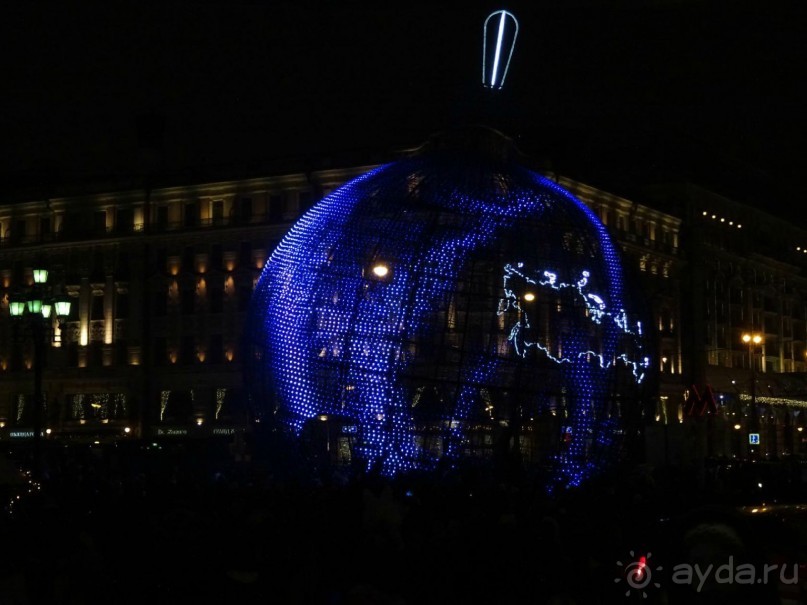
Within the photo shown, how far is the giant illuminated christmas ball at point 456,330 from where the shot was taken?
19016 mm

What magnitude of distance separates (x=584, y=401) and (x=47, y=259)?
2128 inches

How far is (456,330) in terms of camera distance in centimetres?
1925

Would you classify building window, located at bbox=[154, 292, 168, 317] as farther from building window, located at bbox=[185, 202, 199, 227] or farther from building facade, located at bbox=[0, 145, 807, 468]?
building window, located at bbox=[185, 202, 199, 227]

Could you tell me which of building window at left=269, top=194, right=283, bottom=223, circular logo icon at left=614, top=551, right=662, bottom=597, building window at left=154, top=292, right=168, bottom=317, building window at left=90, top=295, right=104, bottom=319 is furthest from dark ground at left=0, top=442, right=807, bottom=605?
building window at left=90, top=295, right=104, bottom=319

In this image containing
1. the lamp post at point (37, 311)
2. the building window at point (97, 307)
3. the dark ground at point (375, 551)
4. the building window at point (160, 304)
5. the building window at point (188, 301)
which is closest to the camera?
the dark ground at point (375, 551)

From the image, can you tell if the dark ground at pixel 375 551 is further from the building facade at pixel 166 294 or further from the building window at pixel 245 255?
the building window at pixel 245 255

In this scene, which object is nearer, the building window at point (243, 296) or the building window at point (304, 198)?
the building window at point (304, 198)

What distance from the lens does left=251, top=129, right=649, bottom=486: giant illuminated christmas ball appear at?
19.0 metres

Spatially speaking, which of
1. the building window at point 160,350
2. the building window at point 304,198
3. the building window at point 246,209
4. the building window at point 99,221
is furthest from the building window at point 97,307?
the building window at point 304,198

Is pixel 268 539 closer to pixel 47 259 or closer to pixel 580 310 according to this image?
pixel 580 310

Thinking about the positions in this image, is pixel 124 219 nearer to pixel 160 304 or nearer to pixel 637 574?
pixel 160 304

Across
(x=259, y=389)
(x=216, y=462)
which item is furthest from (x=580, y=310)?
(x=216, y=462)

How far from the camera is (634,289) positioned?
20672mm

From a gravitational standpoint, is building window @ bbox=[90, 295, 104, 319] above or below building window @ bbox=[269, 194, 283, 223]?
below
